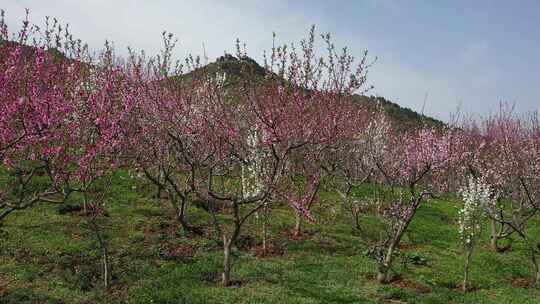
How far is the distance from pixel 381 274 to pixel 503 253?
330 inches

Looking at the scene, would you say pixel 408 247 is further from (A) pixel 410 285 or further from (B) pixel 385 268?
(B) pixel 385 268

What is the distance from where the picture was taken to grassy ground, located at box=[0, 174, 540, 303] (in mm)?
11727

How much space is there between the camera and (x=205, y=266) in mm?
13570

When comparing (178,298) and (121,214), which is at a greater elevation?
(121,214)

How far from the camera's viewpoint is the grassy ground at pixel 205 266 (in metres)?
11.7

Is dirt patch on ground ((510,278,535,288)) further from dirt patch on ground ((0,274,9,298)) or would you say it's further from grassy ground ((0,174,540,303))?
dirt patch on ground ((0,274,9,298))

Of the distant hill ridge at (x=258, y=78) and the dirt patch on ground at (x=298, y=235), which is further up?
the distant hill ridge at (x=258, y=78)

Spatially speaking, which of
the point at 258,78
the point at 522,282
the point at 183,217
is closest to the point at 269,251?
the point at 183,217

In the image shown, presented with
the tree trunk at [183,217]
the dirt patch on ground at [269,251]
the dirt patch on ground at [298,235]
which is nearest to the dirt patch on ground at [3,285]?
the tree trunk at [183,217]

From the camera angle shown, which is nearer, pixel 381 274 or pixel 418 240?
pixel 381 274

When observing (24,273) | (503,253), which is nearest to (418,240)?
(503,253)

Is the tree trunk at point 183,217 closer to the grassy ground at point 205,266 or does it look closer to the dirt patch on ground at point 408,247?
the grassy ground at point 205,266

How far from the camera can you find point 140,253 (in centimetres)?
1421

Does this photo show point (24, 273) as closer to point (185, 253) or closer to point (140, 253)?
point (140, 253)
